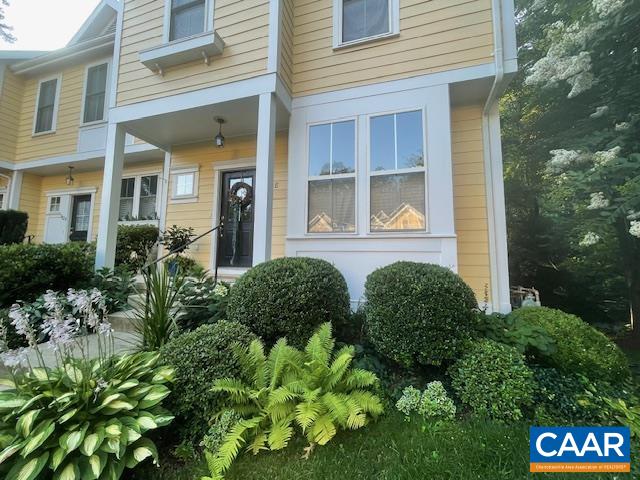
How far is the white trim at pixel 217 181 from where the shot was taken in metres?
5.82

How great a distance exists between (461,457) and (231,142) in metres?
5.81

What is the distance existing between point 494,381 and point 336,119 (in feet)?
12.5

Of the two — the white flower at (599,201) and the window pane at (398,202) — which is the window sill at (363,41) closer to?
the window pane at (398,202)

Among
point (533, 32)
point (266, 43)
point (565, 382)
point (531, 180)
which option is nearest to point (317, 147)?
point (266, 43)

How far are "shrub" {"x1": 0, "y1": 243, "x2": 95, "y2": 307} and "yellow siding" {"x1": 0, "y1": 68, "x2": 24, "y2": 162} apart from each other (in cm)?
632

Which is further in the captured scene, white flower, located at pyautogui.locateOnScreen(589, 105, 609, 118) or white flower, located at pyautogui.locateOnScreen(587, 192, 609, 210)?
white flower, located at pyautogui.locateOnScreen(589, 105, 609, 118)

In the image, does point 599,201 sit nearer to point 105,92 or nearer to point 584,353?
point 584,353

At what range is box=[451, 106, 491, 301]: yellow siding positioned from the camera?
4301 mm

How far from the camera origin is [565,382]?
2.46 metres

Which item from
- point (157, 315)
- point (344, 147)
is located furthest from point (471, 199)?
point (157, 315)

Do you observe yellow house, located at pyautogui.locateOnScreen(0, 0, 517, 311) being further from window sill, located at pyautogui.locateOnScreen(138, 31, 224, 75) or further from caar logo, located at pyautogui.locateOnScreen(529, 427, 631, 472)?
caar logo, located at pyautogui.locateOnScreen(529, 427, 631, 472)

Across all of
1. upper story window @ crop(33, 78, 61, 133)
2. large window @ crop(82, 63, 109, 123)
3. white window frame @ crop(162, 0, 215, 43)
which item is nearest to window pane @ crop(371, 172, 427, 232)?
white window frame @ crop(162, 0, 215, 43)

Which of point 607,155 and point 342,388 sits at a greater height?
point 607,155

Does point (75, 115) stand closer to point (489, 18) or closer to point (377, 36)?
point (377, 36)
